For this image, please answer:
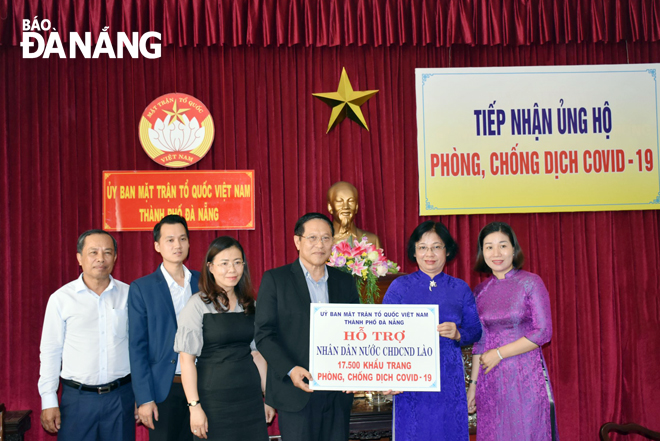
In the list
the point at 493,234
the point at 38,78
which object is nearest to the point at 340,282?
the point at 493,234

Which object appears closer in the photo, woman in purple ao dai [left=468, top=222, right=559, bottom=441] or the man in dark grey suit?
the man in dark grey suit

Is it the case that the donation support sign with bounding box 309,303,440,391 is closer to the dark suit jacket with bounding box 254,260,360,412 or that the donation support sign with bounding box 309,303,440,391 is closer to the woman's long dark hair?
the dark suit jacket with bounding box 254,260,360,412

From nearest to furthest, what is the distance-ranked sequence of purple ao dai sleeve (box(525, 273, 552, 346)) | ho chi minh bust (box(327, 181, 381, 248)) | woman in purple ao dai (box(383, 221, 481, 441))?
woman in purple ao dai (box(383, 221, 481, 441)), purple ao dai sleeve (box(525, 273, 552, 346)), ho chi minh bust (box(327, 181, 381, 248))

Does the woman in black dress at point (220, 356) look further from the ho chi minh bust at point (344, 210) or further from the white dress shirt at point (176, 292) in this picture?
the ho chi minh bust at point (344, 210)

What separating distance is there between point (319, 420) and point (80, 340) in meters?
1.33

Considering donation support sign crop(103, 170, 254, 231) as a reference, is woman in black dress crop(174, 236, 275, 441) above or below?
below

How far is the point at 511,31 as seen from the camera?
13.9 ft

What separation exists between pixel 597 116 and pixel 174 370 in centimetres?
374

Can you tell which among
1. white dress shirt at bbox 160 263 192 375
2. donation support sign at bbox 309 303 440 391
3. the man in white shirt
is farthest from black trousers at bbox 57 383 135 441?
donation support sign at bbox 309 303 440 391

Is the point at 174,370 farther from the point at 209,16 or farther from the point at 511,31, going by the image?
the point at 511,31

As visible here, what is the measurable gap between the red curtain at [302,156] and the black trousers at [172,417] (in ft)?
5.65

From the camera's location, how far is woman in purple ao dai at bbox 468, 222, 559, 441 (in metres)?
2.39

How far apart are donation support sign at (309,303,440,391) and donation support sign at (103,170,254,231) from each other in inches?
83.0

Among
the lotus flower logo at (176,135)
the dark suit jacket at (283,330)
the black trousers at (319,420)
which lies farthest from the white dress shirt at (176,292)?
the lotus flower logo at (176,135)
